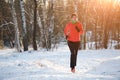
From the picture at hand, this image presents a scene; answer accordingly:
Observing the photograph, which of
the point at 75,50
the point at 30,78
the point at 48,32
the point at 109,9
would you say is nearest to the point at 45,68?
the point at 75,50

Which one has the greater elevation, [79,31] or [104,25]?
[79,31]

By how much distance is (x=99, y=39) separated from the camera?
29141mm

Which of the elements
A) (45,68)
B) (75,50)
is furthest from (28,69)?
(75,50)


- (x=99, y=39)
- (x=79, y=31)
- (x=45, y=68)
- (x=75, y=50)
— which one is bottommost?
(x=99, y=39)

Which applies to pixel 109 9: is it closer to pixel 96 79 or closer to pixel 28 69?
pixel 28 69

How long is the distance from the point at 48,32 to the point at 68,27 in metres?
17.8

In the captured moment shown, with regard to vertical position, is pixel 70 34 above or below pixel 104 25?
above

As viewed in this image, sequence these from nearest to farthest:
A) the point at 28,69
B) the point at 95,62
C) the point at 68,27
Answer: the point at 68,27 < the point at 28,69 < the point at 95,62

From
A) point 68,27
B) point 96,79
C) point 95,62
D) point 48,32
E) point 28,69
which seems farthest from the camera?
point 48,32

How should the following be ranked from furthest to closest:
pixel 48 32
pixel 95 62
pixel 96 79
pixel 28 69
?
1. pixel 48 32
2. pixel 95 62
3. pixel 28 69
4. pixel 96 79

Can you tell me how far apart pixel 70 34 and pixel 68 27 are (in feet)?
0.90

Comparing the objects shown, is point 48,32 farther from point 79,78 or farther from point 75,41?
point 79,78

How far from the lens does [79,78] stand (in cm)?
838

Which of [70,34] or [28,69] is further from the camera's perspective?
[28,69]
